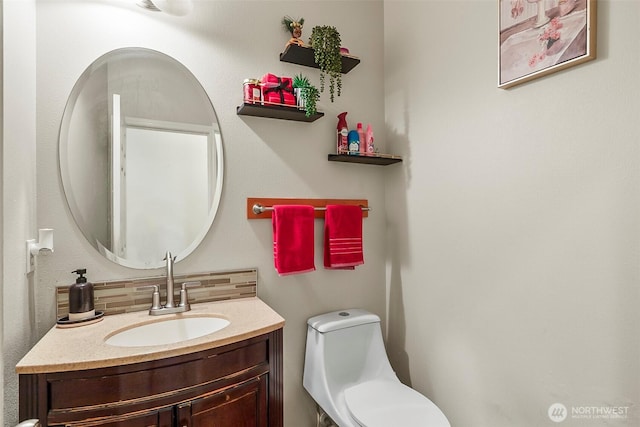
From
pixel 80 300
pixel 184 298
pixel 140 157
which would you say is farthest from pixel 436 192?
pixel 80 300

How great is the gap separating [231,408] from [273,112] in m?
1.27

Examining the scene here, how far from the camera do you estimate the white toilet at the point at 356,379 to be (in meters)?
1.34

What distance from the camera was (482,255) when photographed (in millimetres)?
1404

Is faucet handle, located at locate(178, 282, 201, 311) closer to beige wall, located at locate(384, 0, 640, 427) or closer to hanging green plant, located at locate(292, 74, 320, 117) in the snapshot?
hanging green plant, located at locate(292, 74, 320, 117)

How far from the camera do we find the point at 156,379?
0.93 metres

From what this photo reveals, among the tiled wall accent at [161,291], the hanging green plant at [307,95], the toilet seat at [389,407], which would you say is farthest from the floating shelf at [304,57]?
the toilet seat at [389,407]

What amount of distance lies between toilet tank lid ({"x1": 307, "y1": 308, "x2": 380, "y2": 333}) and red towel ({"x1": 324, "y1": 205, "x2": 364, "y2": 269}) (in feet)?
0.87

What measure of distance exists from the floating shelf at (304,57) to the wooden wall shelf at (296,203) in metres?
0.74

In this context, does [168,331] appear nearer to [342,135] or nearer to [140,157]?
[140,157]

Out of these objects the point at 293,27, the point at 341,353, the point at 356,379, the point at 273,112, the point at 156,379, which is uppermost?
the point at 293,27

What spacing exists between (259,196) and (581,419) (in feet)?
5.04

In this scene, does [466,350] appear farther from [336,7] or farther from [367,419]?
[336,7]

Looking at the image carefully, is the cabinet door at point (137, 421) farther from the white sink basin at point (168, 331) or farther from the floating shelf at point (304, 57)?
the floating shelf at point (304, 57)

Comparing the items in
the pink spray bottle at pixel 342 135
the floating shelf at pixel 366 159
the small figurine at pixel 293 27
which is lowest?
the floating shelf at pixel 366 159
